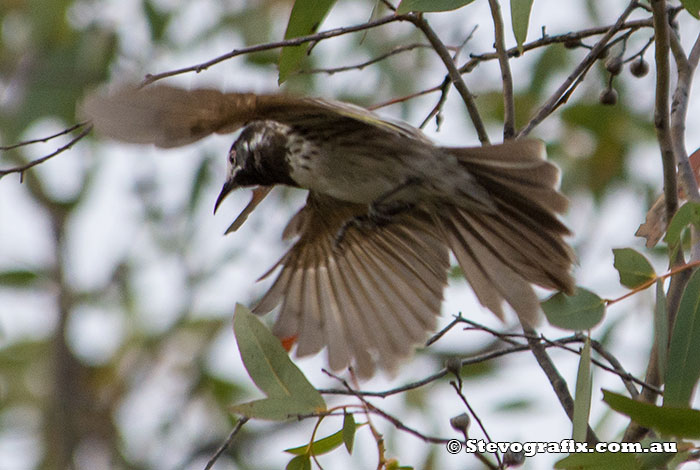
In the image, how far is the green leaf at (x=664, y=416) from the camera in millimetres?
2006

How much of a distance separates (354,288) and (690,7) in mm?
1810

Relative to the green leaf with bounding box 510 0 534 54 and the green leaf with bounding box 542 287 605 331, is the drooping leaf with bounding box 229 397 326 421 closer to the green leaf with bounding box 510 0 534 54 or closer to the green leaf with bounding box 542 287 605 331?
the green leaf with bounding box 542 287 605 331

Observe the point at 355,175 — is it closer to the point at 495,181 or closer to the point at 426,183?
the point at 426,183

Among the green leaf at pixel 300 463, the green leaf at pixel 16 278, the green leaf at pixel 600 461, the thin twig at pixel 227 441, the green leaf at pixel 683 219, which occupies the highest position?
the green leaf at pixel 16 278

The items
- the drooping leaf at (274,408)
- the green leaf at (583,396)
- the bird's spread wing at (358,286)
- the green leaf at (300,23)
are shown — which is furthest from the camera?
the bird's spread wing at (358,286)

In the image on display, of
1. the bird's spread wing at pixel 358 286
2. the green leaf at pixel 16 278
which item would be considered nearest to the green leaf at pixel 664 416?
the bird's spread wing at pixel 358 286

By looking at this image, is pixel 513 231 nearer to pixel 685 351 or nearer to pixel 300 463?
pixel 685 351

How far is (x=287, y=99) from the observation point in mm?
2924

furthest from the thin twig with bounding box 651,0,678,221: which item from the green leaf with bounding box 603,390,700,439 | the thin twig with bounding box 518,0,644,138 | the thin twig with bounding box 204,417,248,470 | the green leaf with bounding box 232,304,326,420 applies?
the thin twig with bounding box 204,417,248,470

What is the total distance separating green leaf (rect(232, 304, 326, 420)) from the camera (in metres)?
2.39

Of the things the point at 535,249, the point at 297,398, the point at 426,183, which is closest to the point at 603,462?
the point at 297,398

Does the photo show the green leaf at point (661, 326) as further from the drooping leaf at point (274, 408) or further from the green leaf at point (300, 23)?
the green leaf at point (300, 23)

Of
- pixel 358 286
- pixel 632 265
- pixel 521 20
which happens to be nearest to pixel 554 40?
pixel 521 20

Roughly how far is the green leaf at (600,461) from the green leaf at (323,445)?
582 millimetres
